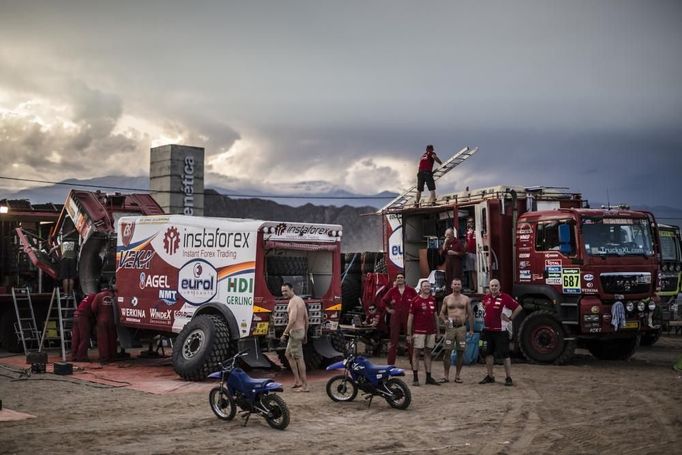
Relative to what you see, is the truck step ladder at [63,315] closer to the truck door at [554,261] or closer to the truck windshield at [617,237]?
the truck door at [554,261]

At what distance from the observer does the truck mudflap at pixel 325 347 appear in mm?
15969

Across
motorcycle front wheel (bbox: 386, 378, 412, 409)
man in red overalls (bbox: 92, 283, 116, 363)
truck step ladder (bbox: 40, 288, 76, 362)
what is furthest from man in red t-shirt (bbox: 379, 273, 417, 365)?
truck step ladder (bbox: 40, 288, 76, 362)

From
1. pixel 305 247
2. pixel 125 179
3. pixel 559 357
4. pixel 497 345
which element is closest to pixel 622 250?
pixel 559 357

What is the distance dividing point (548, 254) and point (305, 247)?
5429 millimetres

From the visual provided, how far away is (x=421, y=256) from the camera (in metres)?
20.6

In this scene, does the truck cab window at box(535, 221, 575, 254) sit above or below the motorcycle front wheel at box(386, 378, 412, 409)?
above

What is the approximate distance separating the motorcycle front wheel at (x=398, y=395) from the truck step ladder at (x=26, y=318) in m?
10.4

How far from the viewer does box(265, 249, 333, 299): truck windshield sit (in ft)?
51.6

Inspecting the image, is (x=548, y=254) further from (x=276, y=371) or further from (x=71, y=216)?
(x=71, y=216)

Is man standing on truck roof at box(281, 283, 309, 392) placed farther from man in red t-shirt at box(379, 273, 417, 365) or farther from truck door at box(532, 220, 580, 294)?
truck door at box(532, 220, 580, 294)

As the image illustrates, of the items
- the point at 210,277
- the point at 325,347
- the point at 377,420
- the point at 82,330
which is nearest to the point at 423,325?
the point at 325,347

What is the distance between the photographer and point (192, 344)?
48.9 ft

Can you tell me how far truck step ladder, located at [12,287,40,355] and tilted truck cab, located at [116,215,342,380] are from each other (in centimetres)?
289

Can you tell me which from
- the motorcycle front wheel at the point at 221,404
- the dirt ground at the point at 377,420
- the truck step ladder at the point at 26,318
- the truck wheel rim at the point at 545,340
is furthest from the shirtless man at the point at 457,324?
the truck step ladder at the point at 26,318
